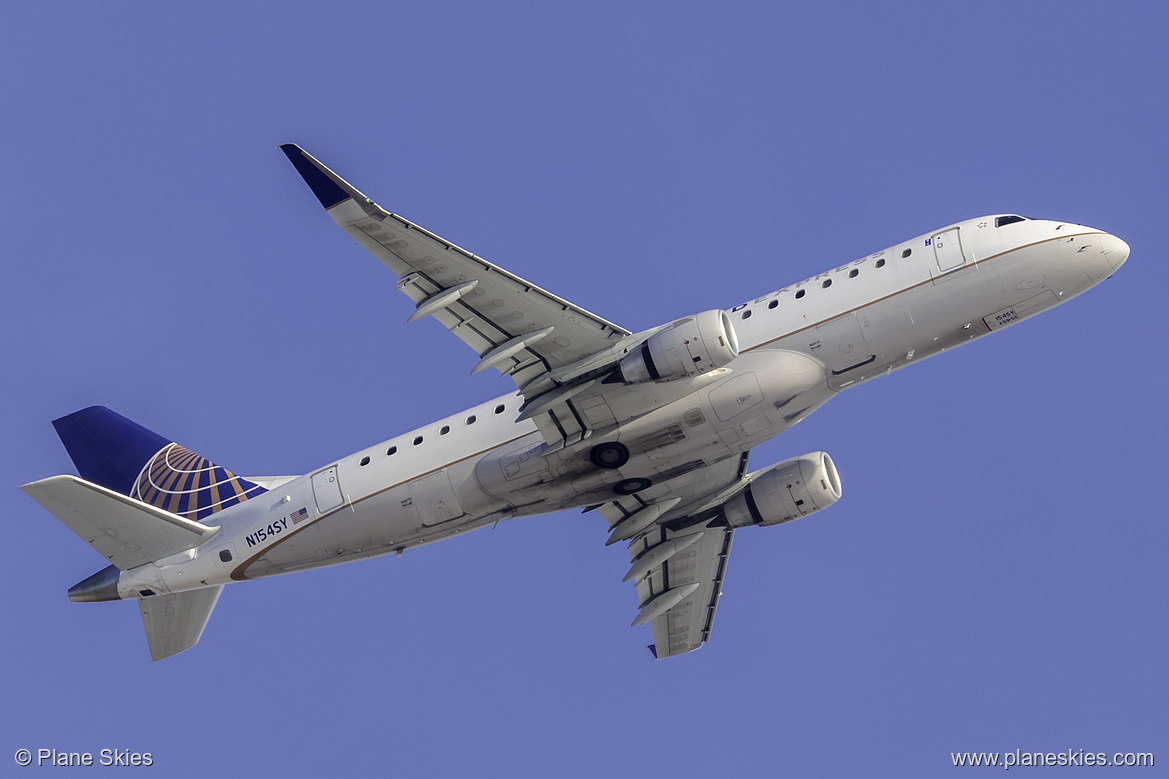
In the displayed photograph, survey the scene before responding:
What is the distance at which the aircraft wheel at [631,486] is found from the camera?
120 feet

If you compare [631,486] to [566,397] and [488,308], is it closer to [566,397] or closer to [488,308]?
[566,397]

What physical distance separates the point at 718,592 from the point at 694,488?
499 centimetres

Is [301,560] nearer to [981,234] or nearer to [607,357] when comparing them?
[607,357]

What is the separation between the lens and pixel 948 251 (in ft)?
114

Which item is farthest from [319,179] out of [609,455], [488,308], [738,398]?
[738,398]

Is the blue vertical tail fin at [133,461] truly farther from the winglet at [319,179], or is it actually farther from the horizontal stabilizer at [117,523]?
the winglet at [319,179]

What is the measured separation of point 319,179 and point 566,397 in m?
9.48

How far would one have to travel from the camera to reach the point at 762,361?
113 feet

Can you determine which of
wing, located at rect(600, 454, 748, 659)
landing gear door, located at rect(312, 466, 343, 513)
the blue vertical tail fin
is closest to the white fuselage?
landing gear door, located at rect(312, 466, 343, 513)

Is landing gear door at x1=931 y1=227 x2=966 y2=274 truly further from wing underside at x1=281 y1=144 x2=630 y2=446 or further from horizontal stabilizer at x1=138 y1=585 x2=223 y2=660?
horizontal stabilizer at x1=138 y1=585 x2=223 y2=660

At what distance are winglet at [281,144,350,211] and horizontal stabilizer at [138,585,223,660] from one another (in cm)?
1646

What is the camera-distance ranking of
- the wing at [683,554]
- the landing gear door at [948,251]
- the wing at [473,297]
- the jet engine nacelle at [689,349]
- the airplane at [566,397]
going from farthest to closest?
1. the wing at [683,554]
2. the landing gear door at [948,251]
3. the airplane at [566,397]
4. the jet engine nacelle at [689,349]
5. the wing at [473,297]

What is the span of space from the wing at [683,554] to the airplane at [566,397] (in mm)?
1654

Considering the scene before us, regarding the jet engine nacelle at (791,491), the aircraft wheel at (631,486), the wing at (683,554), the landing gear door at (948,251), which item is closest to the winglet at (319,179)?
the aircraft wheel at (631,486)
